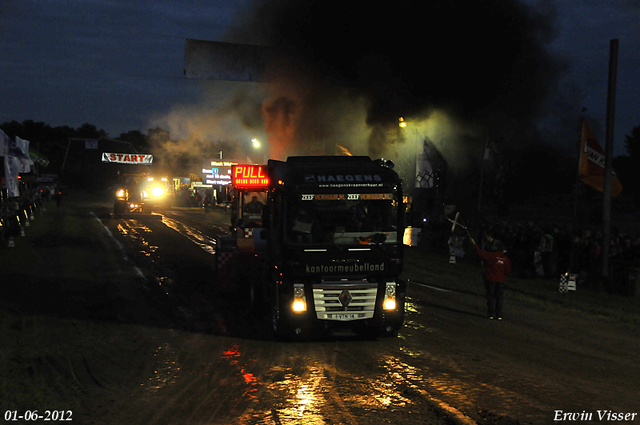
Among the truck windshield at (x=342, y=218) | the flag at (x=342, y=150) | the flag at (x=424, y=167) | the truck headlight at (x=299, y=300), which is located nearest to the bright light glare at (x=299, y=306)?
the truck headlight at (x=299, y=300)

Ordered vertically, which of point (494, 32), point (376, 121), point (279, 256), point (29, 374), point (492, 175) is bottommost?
point (29, 374)

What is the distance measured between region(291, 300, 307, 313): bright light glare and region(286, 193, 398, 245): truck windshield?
0.81 meters

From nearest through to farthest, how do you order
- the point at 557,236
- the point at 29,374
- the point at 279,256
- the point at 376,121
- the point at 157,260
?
the point at 29,374, the point at 279,256, the point at 557,236, the point at 157,260, the point at 376,121

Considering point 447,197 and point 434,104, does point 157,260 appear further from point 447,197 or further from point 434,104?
point 447,197

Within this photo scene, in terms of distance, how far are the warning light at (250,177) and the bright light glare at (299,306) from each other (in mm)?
5011

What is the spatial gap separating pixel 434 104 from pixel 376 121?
3.08 metres

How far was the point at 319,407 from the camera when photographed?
5691 millimetres

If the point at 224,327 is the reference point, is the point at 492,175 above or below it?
above

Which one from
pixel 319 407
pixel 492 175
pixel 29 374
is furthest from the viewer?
pixel 492 175

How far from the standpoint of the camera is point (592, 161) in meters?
15.5

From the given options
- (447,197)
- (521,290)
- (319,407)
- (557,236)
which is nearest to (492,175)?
(447,197)

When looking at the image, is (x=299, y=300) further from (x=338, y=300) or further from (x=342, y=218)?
(x=342, y=218)

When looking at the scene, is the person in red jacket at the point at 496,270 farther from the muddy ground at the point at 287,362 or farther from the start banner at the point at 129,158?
the start banner at the point at 129,158

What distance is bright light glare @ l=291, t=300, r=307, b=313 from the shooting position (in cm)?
799
